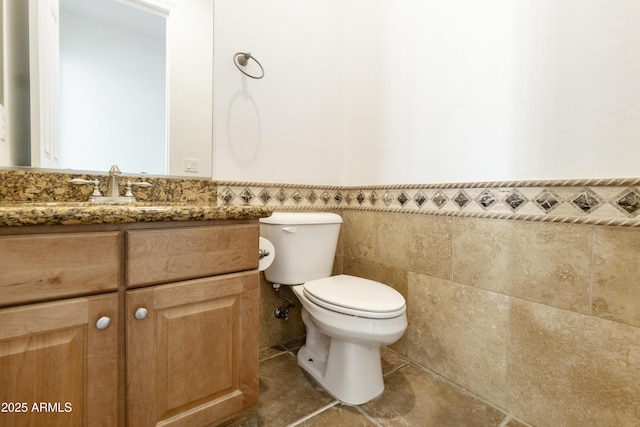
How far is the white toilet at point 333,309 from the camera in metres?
1.08

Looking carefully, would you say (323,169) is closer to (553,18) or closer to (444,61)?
(444,61)

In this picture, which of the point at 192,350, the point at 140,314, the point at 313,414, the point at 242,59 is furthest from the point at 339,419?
the point at 242,59

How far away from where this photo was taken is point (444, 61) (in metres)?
1.32

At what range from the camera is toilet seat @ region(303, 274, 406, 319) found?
1.07 m

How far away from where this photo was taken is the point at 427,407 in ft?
3.81

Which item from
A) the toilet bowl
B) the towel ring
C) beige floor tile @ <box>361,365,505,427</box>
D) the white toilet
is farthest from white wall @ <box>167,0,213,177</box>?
beige floor tile @ <box>361,365,505,427</box>

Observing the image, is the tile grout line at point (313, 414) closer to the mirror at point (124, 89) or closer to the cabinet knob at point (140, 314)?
the cabinet knob at point (140, 314)

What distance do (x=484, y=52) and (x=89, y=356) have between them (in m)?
1.67

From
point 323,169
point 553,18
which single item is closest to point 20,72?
point 323,169

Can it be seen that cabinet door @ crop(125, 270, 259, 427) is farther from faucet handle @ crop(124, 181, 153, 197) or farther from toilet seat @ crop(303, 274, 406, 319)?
faucet handle @ crop(124, 181, 153, 197)

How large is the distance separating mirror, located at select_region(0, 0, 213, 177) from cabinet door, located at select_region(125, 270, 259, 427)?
0.71 metres

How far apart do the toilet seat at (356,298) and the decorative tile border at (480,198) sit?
1.49 feet

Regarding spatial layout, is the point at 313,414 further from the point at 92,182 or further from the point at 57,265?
the point at 92,182

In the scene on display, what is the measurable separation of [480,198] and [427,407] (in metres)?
0.88
